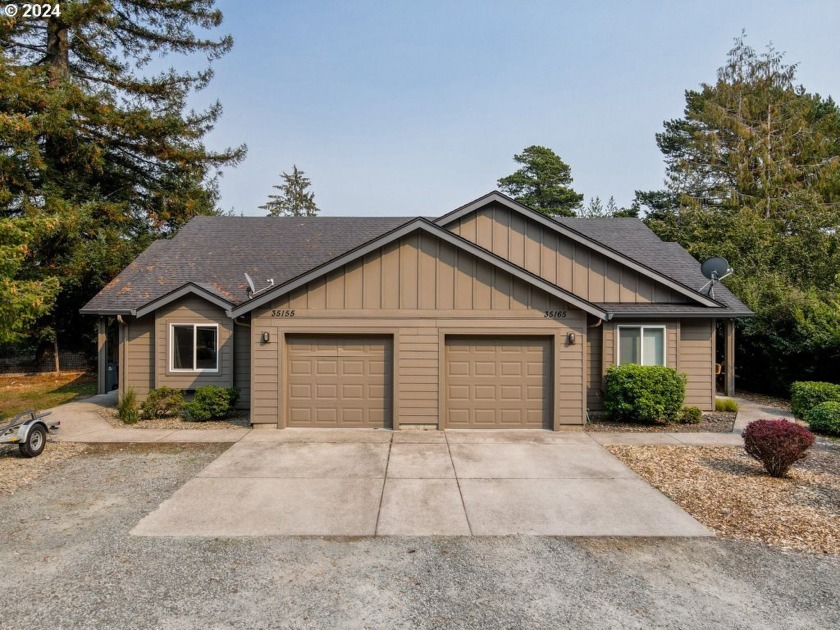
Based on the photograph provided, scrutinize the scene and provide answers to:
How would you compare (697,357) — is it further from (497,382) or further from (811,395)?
(497,382)

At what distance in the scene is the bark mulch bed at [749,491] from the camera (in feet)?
17.0

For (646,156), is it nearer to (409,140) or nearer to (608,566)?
(409,140)

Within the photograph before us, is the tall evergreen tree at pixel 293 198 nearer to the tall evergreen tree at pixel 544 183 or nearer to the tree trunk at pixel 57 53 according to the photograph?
the tall evergreen tree at pixel 544 183

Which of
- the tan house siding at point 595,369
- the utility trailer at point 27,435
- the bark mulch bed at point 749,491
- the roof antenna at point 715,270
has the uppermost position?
the roof antenna at point 715,270

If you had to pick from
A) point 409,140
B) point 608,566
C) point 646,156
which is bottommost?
point 608,566

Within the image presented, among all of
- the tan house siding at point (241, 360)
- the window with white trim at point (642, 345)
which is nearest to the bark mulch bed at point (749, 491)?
the window with white trim at point (642, 345)

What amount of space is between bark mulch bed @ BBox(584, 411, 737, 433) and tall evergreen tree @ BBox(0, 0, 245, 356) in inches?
721

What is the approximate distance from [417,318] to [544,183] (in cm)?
3368

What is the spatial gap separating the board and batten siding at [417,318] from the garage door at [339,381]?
24cm

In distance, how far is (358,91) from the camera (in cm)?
1702

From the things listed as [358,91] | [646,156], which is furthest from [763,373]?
[646,156]

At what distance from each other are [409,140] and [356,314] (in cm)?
1295

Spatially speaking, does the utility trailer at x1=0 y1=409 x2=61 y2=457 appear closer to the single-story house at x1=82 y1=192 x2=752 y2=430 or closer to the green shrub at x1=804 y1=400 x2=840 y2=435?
the single-story house at x1=82 y1=192 x2=752 y2=430

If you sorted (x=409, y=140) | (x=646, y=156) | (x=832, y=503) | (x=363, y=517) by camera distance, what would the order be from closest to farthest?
(x=363, y=517), (x=832, y=503), (x=409, y=140), (x=646, y=156)
